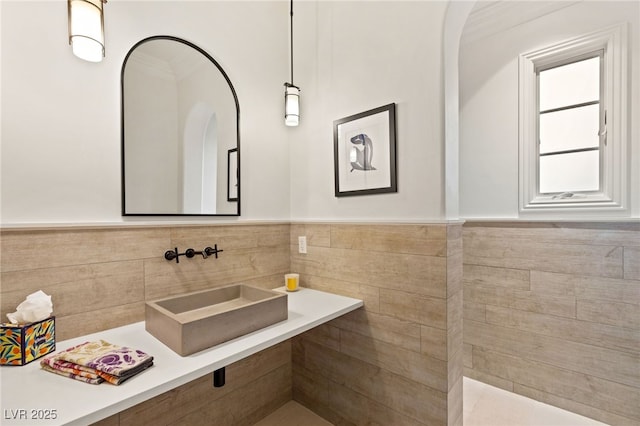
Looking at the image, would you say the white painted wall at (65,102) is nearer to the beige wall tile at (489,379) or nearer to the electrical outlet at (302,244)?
the electrical outlet at (302,244)

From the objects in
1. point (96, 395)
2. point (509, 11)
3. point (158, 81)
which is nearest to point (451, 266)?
point (96, 395)

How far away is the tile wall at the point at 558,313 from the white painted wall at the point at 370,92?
1.12m

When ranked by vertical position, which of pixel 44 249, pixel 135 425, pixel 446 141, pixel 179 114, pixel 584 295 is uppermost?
pixel 179 114

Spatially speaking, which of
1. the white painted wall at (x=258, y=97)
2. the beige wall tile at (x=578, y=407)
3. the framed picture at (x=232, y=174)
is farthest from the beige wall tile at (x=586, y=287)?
the framed picture at (x=232, y=174)

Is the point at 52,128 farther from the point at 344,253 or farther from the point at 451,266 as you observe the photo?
the point at 451,266

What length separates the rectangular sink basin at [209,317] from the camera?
1.03 m

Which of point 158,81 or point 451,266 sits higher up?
point 158,81

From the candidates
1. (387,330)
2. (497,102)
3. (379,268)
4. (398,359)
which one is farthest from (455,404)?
(497,102)

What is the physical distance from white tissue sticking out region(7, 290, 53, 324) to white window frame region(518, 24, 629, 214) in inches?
106

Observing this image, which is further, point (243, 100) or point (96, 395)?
point (243, 100)

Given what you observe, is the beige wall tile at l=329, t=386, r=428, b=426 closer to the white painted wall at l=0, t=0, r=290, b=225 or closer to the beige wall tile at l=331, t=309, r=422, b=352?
the beige wall tile at l=331, t=309, r=422, b=352

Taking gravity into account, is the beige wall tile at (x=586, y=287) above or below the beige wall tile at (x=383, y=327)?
above

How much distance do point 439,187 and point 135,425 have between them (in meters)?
1.80

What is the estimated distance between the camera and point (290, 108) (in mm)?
1798
